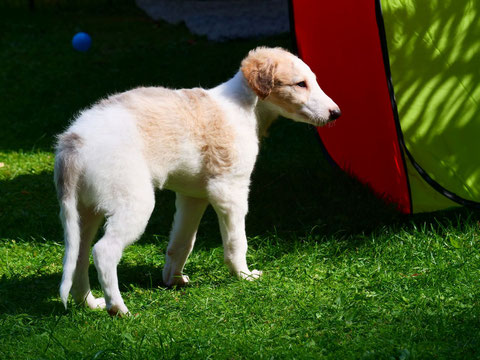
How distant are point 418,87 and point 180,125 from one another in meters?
2.06

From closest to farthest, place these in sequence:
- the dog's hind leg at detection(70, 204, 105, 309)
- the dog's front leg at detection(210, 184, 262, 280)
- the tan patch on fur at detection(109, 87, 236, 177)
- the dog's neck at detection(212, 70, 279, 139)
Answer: the tan patch on fur at detection(109, 87, 236, 177)
the dog's hind leg at detection(70, 204, 105, 309)
the dog's front leg at detection(210, 184, 262, 280)
the dog's neck at detection(212, 70, 279, 139)

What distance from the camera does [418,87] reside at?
5.43m

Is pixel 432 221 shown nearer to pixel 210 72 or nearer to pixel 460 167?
pixel 460 167

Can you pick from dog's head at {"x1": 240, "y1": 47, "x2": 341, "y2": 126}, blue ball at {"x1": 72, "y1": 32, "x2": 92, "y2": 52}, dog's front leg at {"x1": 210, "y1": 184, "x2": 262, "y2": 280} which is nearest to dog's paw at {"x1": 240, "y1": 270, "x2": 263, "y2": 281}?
dog's front leg at {"x1": 210, "y1": 184, "x2": 262, "y2": 280}

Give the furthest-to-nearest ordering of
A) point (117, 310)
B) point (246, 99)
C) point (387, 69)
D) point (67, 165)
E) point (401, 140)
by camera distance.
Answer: point (401, 140)
point (387, 69)
point (246, 99)
point (117, 310)
point (67, 165)

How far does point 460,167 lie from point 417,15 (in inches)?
47.1

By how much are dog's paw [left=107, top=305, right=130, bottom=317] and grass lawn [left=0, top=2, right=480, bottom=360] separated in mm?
48

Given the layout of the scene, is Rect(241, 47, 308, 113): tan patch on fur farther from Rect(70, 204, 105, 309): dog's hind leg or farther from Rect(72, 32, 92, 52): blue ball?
Rect(72, 32, 92, 52): blue ball

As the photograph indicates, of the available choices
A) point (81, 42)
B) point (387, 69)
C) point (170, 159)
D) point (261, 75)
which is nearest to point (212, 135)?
point (170, 159)

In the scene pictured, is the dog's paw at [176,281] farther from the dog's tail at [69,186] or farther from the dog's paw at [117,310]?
the dog's tail at [69,186]

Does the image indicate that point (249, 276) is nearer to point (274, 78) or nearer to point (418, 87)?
point (274, 78)

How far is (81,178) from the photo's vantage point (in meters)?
3.98

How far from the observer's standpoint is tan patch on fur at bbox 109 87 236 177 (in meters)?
4.22

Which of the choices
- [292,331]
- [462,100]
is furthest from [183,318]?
[462,100]
